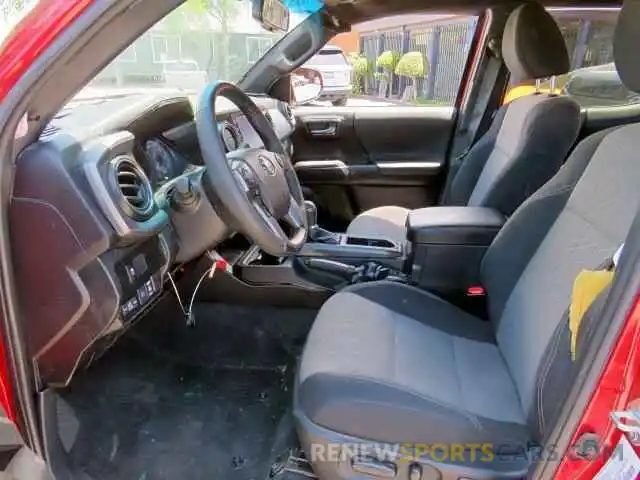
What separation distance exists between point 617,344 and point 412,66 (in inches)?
183

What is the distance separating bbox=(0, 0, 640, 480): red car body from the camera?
3.14ft

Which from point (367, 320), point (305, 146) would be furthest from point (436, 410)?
point (305, 146)

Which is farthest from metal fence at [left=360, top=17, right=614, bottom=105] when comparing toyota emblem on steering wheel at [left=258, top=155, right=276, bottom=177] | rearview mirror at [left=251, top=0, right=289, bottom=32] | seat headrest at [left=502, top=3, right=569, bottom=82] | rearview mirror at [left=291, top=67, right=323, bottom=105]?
toyota emblem on steering wheel at [left=258, top=155, right=276, bottom=177]

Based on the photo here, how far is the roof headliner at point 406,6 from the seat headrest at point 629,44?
1.28 meters

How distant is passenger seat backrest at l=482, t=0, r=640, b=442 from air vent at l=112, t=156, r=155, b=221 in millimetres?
873

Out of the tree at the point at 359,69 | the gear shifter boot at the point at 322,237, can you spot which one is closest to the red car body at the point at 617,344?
the gear shifter boot at the point at 322,237

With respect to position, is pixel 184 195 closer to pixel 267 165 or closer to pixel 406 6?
pixel 267 165

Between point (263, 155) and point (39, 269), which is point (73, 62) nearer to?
point (39, 269)

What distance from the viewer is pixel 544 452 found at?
1095 mm

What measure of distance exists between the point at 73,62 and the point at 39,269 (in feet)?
1.29

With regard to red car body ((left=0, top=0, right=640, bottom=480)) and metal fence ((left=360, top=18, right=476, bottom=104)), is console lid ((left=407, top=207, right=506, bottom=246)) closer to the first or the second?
red car body ((left=0, top=0, right=640, bottom=480))

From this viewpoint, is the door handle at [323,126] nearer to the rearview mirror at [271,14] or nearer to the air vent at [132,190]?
the rearview mirror at [271,14]

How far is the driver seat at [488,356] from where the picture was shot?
122cm

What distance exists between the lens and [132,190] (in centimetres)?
137
